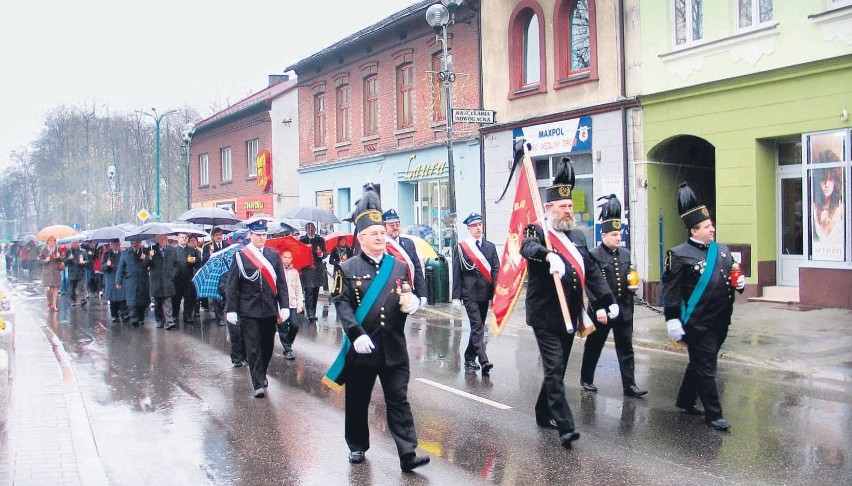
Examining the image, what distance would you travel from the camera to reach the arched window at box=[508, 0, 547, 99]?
20.8 metres

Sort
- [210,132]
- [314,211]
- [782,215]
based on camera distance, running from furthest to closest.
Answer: [210,132]
[314,211]
[782,215]

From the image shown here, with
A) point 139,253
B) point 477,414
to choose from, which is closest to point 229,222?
point 139,253

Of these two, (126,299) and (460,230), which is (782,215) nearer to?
(460,230)

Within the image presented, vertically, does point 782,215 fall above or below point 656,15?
below

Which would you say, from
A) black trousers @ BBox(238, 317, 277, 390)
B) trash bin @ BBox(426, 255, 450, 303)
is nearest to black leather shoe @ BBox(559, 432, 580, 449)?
black trousers @ BBox(238, 317, 277, 390)

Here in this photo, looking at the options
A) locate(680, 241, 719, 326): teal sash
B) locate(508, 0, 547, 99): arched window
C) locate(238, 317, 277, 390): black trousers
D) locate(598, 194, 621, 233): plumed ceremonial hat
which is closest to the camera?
locate(680, 241, 719, 326): teal sash

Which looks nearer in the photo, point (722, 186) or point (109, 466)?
point (109, 466)

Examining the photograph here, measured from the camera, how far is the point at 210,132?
42719 mm

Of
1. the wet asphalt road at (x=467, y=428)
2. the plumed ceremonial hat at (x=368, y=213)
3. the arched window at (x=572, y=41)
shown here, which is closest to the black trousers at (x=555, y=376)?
the wet asphalt road at (x=467, y=428)

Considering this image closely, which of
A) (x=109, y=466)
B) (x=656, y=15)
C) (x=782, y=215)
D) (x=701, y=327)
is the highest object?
(x=656, y=15)

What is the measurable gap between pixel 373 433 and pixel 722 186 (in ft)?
35.4

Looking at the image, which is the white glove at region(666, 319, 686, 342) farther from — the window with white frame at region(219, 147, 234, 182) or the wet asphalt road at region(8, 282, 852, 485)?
the window with white frame at region(219, 147, 234, 182)

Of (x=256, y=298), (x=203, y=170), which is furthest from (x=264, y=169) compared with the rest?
(x=256, y=298)

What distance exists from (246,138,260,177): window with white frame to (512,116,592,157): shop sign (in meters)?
18.9
